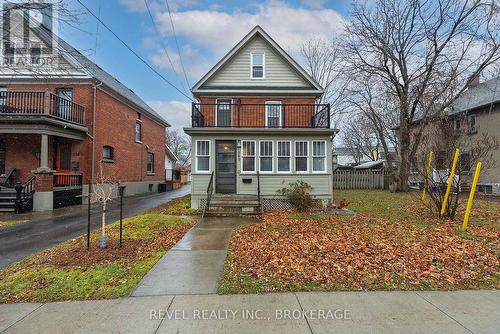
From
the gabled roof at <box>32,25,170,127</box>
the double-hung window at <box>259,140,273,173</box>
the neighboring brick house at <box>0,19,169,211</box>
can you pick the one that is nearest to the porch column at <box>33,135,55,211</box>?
the neighboring brick house at <box>0,19,169,211</box>

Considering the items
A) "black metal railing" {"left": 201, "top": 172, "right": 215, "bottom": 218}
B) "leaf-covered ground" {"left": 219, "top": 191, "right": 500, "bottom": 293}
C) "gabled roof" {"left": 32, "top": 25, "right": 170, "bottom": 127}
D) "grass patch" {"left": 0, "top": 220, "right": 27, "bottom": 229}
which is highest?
"gabled roof" {"left": 32, "top": 25, "right": 170, "bottom": 127}

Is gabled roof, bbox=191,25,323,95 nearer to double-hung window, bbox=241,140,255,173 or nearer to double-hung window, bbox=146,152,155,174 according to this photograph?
double-hung window, bbox=241,140,255,173

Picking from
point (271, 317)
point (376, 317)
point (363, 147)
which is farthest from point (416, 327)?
point (363, 147)

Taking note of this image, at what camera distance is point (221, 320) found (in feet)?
10.9

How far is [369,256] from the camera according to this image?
17.9 ft

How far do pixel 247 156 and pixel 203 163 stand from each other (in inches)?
81.3

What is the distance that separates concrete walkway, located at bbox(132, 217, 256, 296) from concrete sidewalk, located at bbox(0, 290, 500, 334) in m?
0.29

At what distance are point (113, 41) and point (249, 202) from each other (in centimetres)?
→ 805

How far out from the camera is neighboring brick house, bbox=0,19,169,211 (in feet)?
42.7

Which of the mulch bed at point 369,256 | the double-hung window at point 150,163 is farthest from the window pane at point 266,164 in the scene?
the double-hung window at point 150,163

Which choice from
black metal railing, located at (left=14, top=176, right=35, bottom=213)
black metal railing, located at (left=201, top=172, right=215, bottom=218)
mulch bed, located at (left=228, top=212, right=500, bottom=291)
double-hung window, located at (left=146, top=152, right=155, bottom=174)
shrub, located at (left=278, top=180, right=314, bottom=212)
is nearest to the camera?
mulch bed, located at (left=228, top=212, right=500, bottom=291)

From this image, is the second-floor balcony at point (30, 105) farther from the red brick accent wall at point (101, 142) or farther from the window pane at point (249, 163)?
the window pane at point (249, 163)

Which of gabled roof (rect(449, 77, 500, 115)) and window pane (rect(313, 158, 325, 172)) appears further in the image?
gabled roof (rect(449, 77, 500, 115))

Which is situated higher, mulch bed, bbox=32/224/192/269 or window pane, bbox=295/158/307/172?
window pane, bbox=295/158/307/172
